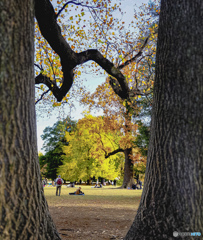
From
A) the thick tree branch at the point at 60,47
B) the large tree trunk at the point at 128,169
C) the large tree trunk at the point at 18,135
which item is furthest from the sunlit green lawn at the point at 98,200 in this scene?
the large tree trunk at the point at 18,135

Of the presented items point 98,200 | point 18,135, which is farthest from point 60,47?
point 98,200

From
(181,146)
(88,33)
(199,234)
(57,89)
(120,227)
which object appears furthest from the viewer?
(88,33)

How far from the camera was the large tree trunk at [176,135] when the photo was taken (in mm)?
3383

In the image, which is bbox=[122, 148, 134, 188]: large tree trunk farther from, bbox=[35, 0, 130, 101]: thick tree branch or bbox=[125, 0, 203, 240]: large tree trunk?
bbox=[125, 0, 203, 240]: large tree trunk

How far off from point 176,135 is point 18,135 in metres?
2.17

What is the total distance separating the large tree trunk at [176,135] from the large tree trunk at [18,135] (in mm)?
1549

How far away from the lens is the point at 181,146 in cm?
352

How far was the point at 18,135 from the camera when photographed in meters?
2.94

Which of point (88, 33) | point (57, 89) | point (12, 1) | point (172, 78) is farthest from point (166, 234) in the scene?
point (88, 33)

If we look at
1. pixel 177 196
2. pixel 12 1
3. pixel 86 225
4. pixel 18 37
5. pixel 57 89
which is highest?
pixel 57 89

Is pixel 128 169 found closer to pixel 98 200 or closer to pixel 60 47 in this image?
pixel 98 200

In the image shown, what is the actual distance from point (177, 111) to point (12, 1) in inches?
104

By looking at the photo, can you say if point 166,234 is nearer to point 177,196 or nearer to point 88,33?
point 177,196

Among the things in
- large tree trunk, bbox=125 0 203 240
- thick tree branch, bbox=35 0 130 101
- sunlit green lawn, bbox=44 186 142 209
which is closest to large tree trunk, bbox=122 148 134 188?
sunlit green lawn, bbox=44 186 142 209
